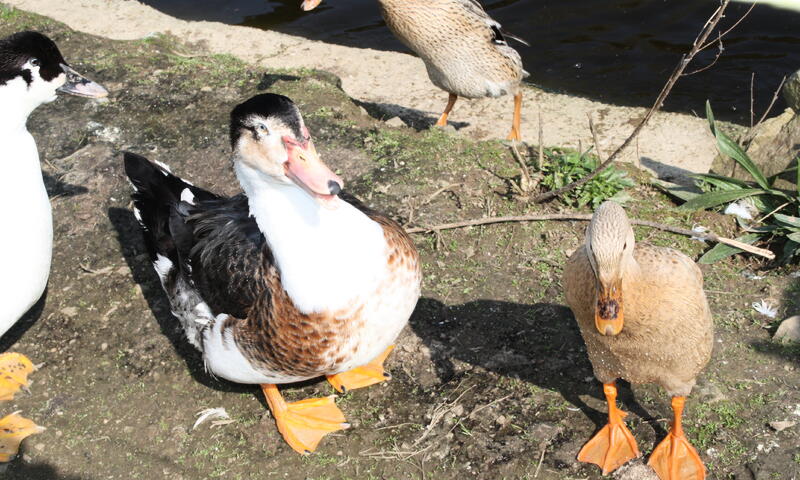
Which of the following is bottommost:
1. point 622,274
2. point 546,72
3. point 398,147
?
point 546,72

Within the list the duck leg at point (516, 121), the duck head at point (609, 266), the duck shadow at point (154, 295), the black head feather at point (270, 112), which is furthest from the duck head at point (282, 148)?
the duck leg at point (516, 121)

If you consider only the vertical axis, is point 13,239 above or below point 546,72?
above

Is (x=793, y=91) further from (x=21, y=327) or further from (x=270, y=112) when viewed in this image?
(x=21, y=327)

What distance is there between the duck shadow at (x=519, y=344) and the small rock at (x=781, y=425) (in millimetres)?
491

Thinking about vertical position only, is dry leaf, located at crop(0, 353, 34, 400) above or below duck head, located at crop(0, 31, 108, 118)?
below

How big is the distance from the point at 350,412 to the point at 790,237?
110 inches

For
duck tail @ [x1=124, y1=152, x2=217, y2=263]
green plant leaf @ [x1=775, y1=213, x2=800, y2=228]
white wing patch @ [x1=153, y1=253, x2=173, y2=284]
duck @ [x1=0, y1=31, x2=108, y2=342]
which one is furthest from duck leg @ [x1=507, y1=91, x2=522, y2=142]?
duck @ [x1=0, y1=31, x2=108, y2=342]

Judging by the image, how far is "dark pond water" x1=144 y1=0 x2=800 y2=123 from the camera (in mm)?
7793

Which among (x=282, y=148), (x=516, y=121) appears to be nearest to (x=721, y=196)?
(x=516, y=121)

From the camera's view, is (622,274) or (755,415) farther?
(755,415)

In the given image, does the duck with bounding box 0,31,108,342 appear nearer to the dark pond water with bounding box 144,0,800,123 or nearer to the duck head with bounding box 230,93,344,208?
the duck head with bounding box 230,93,344,208

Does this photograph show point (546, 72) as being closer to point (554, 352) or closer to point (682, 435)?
point (554, 352)

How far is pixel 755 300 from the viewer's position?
430 centimetres

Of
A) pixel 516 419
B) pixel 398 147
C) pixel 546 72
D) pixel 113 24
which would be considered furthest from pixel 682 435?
pixel 113 24
